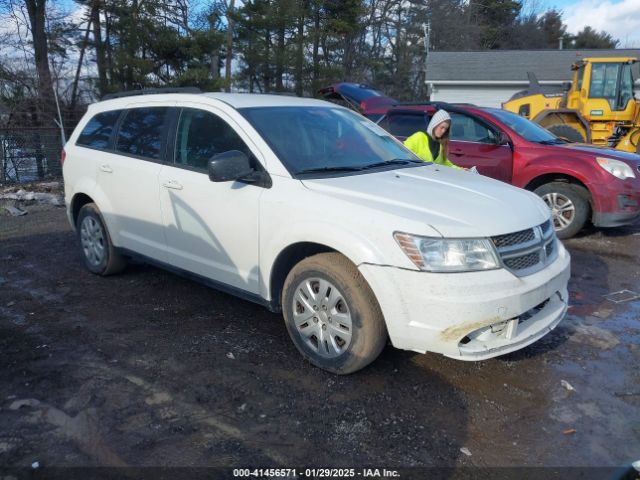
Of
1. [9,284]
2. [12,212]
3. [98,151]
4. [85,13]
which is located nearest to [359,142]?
[98,151]

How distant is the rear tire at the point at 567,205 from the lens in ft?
23.4

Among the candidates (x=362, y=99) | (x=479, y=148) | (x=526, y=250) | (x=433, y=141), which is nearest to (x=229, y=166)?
(x=526, y=250)

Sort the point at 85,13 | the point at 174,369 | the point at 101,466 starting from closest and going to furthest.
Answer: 1. the point at 101,466
2. the point at 174,369
3. the point at 85,13

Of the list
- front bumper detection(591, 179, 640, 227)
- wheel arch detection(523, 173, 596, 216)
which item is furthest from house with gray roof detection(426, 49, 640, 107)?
front bumper detection(591, 179, 640, 227)

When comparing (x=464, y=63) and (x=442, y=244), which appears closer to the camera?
(x=442, y=244)

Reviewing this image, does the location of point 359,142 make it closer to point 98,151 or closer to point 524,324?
point 524,324

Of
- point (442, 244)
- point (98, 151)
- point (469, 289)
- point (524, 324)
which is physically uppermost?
point (98, 151)

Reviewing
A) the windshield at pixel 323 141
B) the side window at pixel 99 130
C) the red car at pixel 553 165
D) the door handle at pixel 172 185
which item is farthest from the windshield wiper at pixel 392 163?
the red car at pixel 553 165

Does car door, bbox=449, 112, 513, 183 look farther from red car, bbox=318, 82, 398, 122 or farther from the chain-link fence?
the chain-link fence

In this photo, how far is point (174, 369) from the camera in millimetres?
3641

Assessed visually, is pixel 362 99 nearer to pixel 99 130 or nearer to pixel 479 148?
pixel 479 148

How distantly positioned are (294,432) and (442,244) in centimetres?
135

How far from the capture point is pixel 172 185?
172 inches

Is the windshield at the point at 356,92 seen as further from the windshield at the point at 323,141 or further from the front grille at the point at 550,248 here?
the front grille at the point at 550,248
